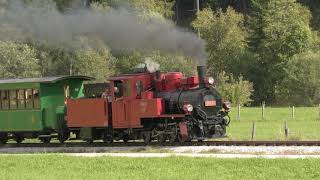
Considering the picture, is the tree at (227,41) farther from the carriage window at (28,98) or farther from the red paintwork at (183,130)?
the red paintwork at (183,130)

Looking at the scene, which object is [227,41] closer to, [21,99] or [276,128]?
[276,128]

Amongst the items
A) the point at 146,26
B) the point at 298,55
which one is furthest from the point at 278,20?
the point at 146,26

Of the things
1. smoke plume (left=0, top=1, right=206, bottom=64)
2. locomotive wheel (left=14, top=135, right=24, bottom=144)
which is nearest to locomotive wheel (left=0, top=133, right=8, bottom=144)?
locomotive wheel (left=14, top=135, right=24, bottom=144)

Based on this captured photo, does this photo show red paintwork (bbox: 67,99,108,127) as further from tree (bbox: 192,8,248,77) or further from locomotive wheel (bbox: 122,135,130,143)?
tree (bbox: 192,8,248,77)

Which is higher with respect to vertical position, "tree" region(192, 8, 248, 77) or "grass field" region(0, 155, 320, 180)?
"tree" region(192, 8, 248, 77)

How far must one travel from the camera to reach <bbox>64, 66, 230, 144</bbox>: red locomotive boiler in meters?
22.7

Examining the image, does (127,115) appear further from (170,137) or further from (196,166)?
(196,166)

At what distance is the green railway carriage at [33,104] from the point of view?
26.3 metres

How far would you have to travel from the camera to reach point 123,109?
23.8 metres

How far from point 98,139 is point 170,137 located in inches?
146

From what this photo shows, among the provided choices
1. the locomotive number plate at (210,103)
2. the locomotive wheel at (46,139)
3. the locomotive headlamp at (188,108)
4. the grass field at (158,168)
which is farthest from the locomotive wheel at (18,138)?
the grass field at (158,168)

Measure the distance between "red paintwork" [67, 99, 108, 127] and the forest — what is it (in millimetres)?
3116

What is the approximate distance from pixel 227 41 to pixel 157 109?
43.1m

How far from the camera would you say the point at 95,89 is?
25938 millimetres
